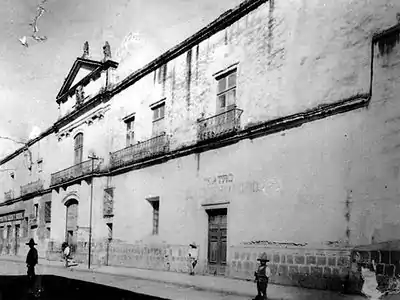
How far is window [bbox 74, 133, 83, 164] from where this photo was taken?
24422 mm

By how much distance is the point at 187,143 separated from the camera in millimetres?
15266

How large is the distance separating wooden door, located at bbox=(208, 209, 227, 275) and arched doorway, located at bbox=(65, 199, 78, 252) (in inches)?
425

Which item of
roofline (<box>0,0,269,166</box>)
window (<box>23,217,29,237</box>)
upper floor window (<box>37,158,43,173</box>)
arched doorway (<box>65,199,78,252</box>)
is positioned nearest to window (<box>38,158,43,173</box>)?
upper floor window (<box>37,158,43,173</box>)

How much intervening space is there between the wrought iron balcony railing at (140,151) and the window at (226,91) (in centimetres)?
295

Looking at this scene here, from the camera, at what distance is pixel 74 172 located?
23.6 m

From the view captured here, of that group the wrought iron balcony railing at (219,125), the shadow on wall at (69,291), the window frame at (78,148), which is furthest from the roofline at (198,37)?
the shadow on wall at (69,291)

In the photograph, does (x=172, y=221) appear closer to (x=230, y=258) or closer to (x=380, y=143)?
(x=230, y=258)

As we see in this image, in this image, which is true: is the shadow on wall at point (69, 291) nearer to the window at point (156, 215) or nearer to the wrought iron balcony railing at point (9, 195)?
the window at point (156, 215)

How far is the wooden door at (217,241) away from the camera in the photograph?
1338cm

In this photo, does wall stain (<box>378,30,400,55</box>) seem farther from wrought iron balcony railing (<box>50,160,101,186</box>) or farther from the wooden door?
wrought iron balcony railing (<box>50,160,101,186</box>)

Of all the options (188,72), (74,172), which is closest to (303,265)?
(188,72)

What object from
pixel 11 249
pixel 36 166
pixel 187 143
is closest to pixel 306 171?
pixel 187 143

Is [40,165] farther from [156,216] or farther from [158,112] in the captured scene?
[156,216]

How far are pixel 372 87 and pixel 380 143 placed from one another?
1.10 meters
